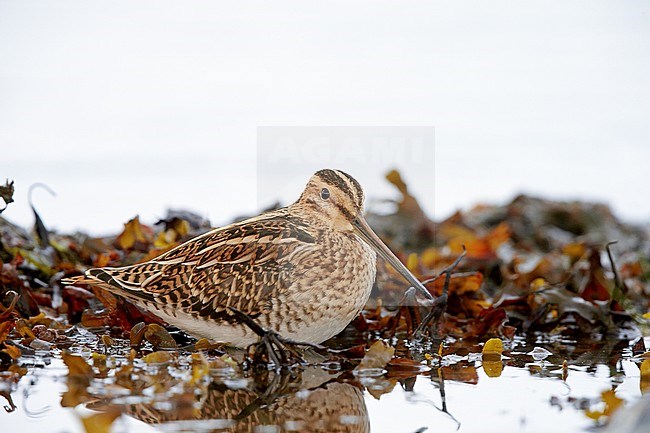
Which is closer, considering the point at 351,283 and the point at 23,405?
the point at 23,405

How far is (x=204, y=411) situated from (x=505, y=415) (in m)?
1.20

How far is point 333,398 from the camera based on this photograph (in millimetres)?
3539

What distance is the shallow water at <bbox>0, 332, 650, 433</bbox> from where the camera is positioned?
126 inches

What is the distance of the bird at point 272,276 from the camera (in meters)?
4.20

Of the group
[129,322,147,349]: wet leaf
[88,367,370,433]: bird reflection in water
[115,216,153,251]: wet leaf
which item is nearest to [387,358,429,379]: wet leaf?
[88,367,370,433]: bird reflection in water

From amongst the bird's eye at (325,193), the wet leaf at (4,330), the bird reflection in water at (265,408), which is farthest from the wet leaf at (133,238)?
the bird reflection in water at (265,408)

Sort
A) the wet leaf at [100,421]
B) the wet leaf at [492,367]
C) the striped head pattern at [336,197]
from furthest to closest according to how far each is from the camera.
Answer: the striped head pattern at [336,197] → the wet leaf at [492,367] → the wet leaf at [100,421]

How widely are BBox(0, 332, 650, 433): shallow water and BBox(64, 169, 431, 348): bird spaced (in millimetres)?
350

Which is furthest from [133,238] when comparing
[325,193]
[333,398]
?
[333,398]

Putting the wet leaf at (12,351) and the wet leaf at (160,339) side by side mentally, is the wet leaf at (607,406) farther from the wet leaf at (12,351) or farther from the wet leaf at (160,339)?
the wet leaf at (12,351)

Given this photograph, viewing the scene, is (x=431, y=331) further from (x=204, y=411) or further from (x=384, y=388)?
(x=204, y=411)

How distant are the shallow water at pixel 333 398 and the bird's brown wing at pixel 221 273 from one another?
16.3 inches

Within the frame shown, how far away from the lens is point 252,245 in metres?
4.39

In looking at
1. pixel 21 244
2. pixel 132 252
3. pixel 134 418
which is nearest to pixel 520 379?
pixel 134 418
